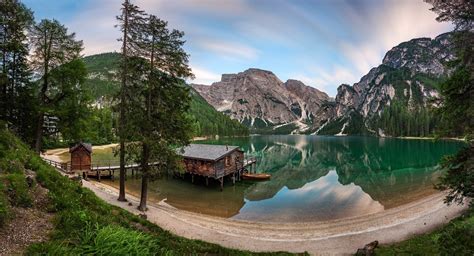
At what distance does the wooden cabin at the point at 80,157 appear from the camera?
139 feet

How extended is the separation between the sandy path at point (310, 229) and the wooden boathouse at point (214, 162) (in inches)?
575

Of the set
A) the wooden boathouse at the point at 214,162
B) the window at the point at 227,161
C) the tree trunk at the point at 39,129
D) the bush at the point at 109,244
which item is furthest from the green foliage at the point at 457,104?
the window at the point at 227,161

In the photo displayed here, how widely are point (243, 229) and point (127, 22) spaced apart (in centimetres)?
1918

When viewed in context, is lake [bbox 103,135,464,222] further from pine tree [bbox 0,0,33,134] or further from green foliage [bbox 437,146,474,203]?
green foliage [bbox 437,146,474,203]

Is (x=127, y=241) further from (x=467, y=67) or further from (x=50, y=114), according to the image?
(x=50, y=114)

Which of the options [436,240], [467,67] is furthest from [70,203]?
[436,240]

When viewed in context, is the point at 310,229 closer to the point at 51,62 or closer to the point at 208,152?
the point at 208,152

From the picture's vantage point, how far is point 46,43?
84.6 ft

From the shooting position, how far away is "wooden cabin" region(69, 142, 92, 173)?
4222 cm

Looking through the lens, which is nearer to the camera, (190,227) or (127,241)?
(127,241)

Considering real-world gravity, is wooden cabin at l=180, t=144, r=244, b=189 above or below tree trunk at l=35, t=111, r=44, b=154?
below

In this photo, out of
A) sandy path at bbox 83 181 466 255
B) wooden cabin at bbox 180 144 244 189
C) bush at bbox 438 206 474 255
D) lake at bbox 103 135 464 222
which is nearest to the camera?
bush at bbox 438 206 474 255

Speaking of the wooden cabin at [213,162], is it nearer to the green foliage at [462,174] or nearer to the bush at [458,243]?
the bush at [458,243]

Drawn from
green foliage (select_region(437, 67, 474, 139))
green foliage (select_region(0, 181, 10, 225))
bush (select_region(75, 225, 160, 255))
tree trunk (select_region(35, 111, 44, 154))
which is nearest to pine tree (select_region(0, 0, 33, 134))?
tree trunk (select_region(35, 111, 44, 154))
